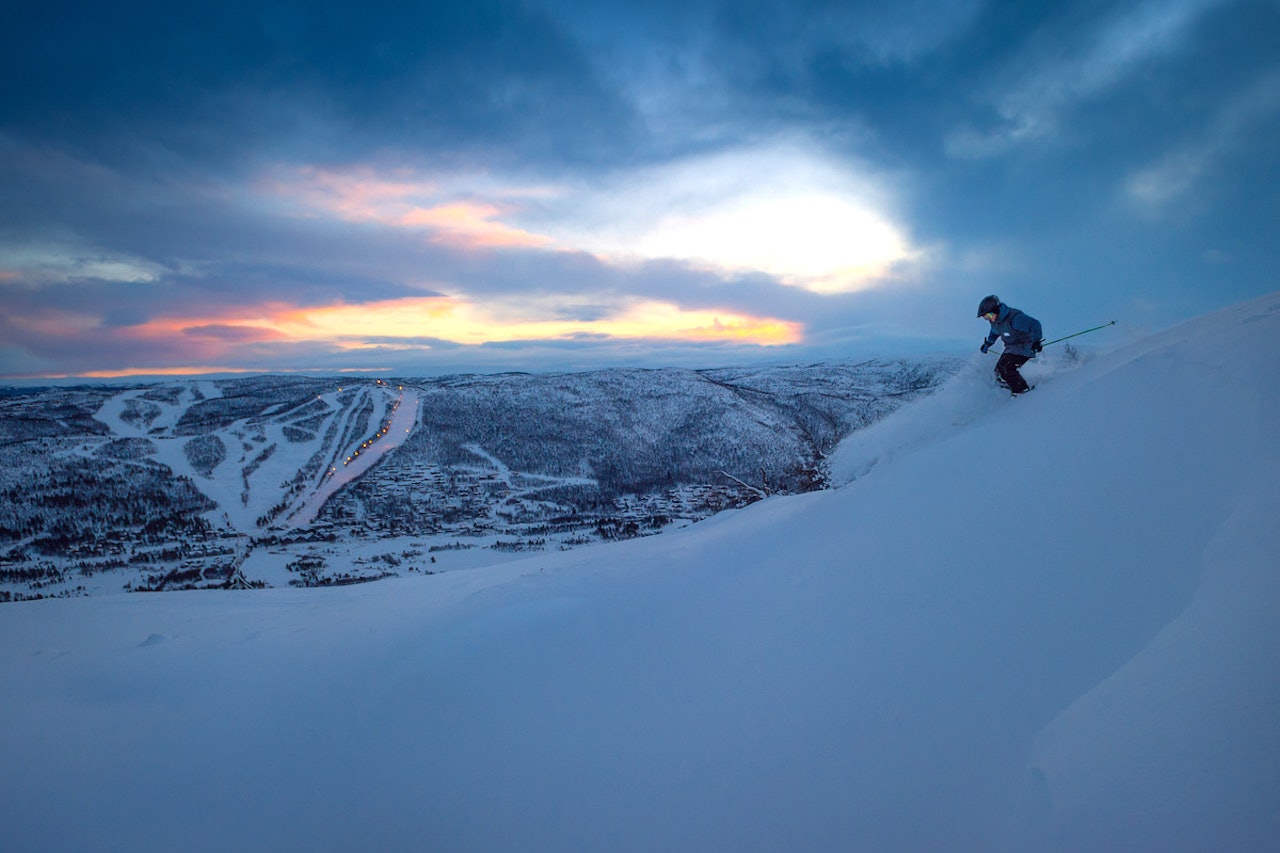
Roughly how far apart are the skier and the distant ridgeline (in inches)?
193

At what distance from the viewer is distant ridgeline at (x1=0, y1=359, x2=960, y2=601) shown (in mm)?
23953

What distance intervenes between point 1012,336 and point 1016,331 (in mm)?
100

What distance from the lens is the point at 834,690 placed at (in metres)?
4.09

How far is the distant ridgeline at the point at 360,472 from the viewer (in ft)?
78.6

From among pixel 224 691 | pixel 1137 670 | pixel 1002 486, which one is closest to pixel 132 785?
pixel 224 691

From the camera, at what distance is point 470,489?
36375mm

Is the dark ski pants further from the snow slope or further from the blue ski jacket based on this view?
the snow slope

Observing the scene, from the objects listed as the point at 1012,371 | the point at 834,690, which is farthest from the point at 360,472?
the point at 834,690

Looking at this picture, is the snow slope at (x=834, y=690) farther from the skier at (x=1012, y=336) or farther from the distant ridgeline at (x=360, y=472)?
the distant ridgeline at (x=360, y=472)

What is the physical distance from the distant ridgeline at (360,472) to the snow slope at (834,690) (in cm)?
727

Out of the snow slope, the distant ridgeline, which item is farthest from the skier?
the distant ridgeline

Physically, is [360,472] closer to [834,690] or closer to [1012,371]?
[1012,371]

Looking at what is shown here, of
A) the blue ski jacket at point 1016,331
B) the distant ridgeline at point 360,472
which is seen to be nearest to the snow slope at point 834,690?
the blue ski jacket at point 1016,331

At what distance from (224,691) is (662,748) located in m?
5.26
